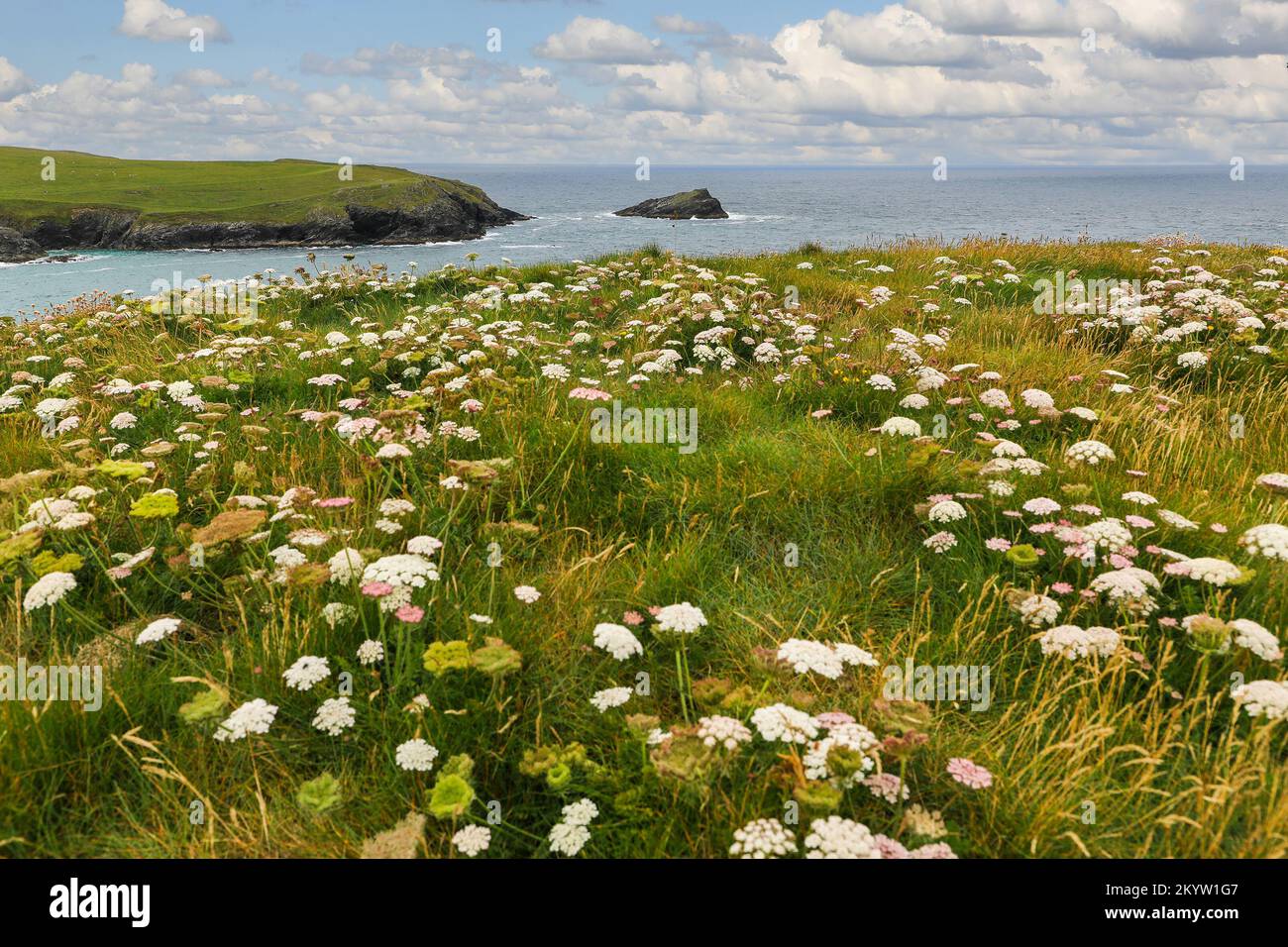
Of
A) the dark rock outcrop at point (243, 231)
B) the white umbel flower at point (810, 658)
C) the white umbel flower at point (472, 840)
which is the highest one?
the dark rock outcrop at point (243, 231)

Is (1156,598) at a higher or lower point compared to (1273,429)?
lower

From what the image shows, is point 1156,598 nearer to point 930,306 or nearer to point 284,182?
point 930,306

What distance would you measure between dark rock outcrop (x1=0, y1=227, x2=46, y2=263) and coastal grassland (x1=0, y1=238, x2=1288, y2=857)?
303 ft

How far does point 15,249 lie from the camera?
76250 mm

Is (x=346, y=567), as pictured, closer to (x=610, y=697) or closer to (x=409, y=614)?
(x=409, y=614)

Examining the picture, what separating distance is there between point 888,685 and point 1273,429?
4998mm

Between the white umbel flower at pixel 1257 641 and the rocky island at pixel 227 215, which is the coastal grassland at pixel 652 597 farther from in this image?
the rocky island at pixel 227 215

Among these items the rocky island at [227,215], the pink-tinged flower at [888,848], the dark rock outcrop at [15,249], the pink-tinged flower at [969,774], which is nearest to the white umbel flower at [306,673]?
the pink-tinged flower at [888,848]

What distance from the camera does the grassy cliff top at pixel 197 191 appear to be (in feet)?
307

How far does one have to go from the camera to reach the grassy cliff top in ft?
307

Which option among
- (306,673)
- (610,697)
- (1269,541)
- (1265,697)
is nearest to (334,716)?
(306,673)

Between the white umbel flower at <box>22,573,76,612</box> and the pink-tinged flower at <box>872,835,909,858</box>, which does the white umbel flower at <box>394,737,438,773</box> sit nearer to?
the pink-tinged flower at <box>872,835,909,858</box>

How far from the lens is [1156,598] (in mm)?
3557
